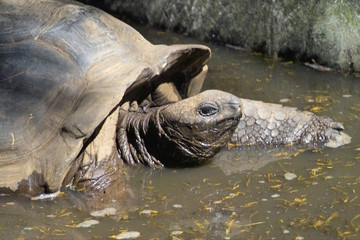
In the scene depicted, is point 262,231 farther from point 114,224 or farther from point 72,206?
point 72,206

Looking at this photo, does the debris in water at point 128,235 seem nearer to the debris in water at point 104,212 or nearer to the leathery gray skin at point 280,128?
the debris in water at point 104,212

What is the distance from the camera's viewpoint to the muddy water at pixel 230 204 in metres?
4.30

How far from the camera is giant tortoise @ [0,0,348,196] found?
194 inches

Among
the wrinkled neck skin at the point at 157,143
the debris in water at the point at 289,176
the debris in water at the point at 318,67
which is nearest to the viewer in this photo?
the debris in water at the point at 289,176

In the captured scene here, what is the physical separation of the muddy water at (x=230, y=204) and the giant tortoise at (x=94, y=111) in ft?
0.55

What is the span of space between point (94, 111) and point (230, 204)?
3.71 ft

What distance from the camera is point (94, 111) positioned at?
483 cm

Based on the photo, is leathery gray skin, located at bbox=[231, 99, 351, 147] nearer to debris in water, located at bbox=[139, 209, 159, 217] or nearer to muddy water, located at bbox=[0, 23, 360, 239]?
muddy water, located at bbox=[0, 23, 360, 239]

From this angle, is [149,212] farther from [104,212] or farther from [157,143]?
[157,143]

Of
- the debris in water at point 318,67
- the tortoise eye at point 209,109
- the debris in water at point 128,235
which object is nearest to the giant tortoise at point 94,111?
the tortoise eye at point 209,109

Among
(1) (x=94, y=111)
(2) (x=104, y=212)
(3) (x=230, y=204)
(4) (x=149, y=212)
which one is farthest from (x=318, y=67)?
(2) (x=104, y=212)

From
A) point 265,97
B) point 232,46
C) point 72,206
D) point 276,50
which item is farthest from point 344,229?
point 232,46

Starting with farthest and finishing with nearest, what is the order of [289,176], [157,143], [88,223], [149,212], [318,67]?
1. [318,67]
2. [157,143]
3. [289,176]
4. [149,212]
5. [88,223]

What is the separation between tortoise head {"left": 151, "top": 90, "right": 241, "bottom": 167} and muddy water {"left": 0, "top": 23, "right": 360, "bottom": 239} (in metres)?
0.14
